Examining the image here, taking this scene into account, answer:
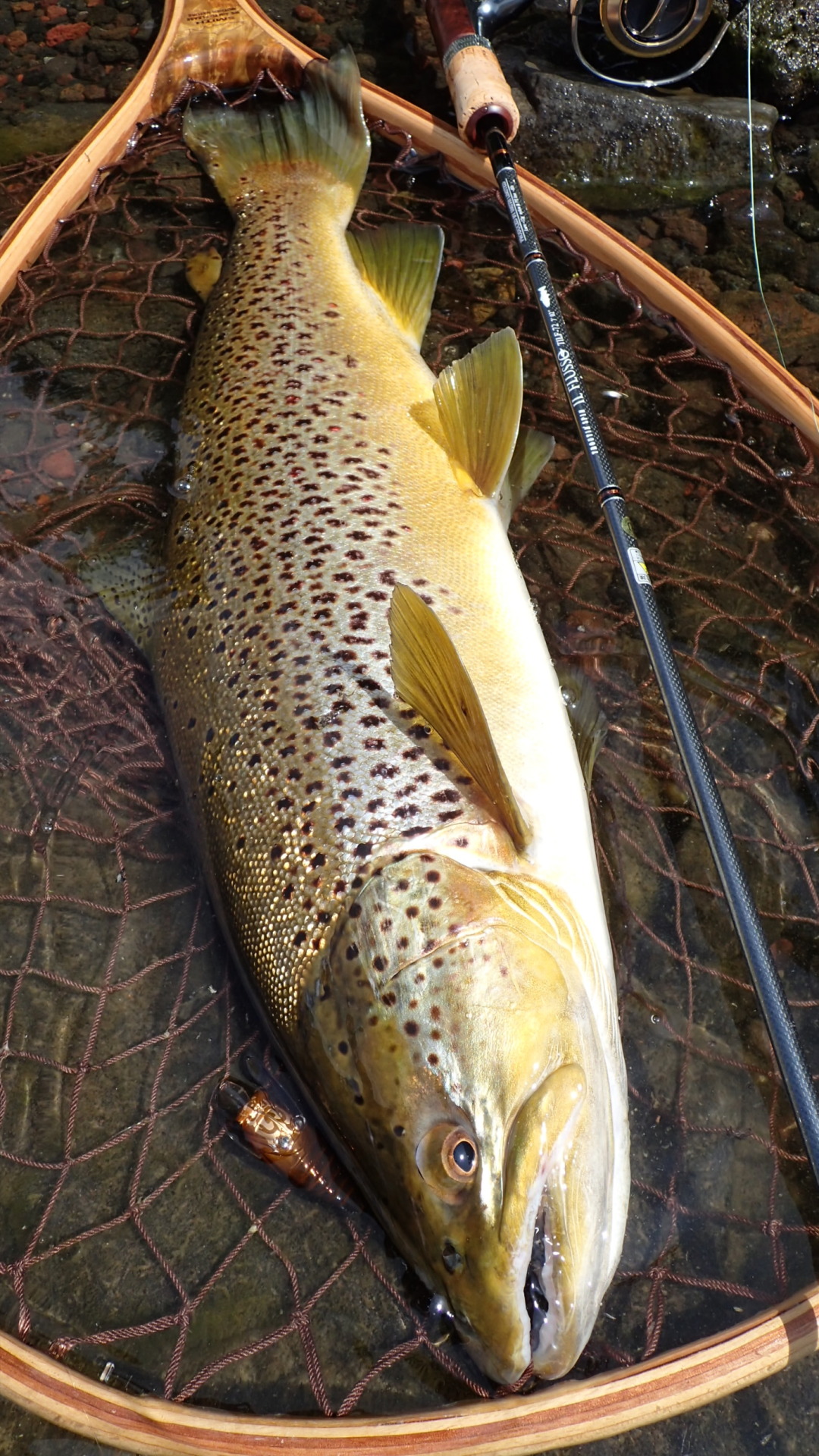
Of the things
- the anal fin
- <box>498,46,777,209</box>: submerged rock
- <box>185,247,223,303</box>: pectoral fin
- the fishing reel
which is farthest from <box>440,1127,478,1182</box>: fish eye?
<box>498,46,777,209</box>: submerged rock

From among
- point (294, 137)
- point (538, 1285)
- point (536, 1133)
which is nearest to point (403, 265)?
point (294, 137)

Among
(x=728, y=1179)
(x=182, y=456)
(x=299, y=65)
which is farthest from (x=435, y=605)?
(x=299, y=65)

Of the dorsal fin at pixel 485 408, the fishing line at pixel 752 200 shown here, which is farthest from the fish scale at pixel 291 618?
the fishing line at pixel 752 200

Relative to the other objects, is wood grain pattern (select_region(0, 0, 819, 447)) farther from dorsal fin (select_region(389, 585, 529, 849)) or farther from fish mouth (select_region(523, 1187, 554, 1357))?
fish mouth (select_region(523, 1187, 554, 1357))

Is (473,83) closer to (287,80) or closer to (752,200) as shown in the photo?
(287,80)

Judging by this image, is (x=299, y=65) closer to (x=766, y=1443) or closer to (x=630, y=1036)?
(x=630, y=1036)

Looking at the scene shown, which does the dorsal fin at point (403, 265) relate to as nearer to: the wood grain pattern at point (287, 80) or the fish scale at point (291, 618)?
the fish scale at point (291, 618)
